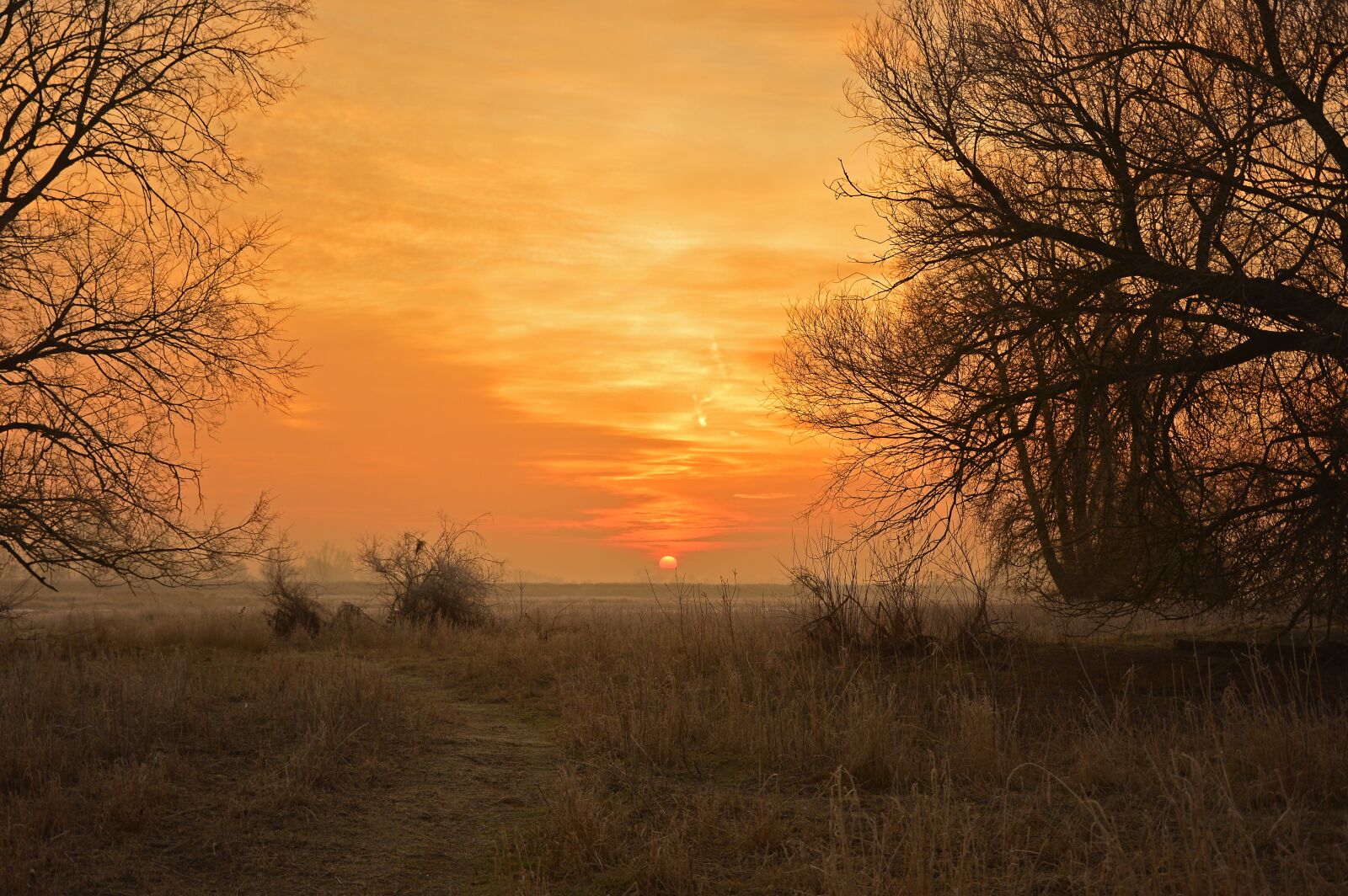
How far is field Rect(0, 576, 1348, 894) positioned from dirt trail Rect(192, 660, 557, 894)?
0.03m

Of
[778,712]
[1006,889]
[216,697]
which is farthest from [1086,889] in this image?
[216,697]

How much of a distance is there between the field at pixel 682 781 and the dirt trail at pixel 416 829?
25mm

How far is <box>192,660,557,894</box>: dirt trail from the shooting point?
18.1 ft

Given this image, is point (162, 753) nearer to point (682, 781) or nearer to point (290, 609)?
point (682, 781)

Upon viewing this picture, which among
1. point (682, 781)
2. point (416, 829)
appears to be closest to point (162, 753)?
point (416, 829)

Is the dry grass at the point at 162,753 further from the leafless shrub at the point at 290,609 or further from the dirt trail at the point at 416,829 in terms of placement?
the leafless shrub at the point at 290,609

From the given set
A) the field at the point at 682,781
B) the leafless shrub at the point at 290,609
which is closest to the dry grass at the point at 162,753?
the field at the point at 682,781

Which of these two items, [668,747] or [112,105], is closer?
[668,747]

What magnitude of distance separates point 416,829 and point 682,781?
1950 millimetres

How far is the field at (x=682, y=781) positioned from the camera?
5141 millimetres

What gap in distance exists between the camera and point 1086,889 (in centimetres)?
425

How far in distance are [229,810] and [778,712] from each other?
432cm

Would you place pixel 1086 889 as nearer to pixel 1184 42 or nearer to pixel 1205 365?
pixel 1205 365

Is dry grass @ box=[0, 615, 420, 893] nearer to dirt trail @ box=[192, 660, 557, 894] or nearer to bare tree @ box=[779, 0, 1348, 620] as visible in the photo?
dirt trail @ box=[192, 660, 557, 894]
